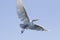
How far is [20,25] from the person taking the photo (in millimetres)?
7867

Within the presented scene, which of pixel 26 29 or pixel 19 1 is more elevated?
pixel 19 1

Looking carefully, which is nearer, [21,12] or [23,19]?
[21,12]

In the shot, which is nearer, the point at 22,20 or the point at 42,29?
the point at 22,20

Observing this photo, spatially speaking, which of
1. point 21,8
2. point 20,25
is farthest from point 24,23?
point 21,8

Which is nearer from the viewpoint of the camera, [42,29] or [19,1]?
[19,1]

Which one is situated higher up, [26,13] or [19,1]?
[19,1]

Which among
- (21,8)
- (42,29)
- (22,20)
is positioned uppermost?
(21,8)

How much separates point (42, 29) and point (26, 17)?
1.19 metres

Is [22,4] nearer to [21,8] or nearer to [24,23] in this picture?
[21,8]

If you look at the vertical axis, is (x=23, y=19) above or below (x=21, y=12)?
below

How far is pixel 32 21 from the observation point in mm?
7504

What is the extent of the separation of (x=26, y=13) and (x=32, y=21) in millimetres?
578

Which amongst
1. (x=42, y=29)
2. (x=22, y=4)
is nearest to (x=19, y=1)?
(x=22, y=4)

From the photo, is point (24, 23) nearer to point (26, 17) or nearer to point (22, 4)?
point (26, 17)
